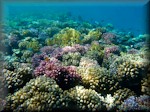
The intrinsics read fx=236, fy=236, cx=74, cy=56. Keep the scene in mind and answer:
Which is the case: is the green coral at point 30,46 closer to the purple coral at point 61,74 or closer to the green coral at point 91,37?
the green coral at point 91,37

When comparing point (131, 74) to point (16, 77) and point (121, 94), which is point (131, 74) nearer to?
point (121, 94)

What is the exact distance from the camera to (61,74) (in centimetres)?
446

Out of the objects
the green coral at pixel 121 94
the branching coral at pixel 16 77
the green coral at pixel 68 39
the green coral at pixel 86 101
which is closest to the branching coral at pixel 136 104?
the green coral at pixel 121 94

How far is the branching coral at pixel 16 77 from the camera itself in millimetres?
4378

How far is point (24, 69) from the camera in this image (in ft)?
14.9

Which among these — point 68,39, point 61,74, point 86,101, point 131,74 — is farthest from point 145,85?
point 68,39

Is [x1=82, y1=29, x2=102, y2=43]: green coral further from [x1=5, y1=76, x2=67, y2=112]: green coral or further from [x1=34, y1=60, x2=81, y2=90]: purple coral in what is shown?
[x1=5, y1=76, x2=67, y2=112]: green coral

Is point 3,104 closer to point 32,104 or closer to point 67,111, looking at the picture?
point 32,104

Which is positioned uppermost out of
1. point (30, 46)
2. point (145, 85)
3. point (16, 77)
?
point (16, 77)

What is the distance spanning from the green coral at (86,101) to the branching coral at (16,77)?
99 centimetres

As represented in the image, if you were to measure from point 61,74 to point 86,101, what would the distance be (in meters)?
0.75

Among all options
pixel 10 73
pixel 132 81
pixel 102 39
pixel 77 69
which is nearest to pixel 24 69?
pixel 10 73

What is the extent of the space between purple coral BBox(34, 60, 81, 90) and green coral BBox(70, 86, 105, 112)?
34 cm

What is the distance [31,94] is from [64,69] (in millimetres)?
886
